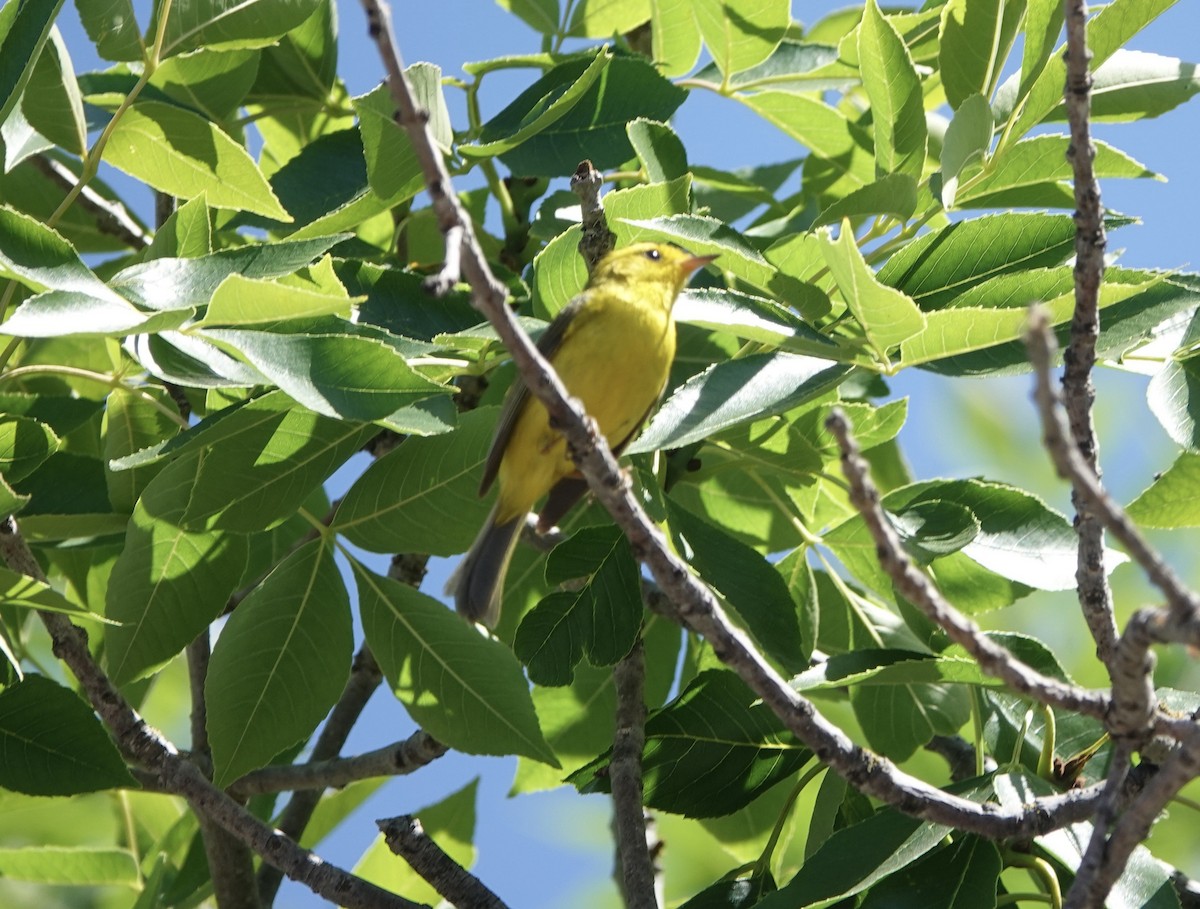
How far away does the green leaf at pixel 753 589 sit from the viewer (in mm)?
2859

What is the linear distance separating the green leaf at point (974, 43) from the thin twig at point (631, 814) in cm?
144

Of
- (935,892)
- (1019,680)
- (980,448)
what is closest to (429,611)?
(935,892)

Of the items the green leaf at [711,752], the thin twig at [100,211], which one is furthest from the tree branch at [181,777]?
the thin twig at [100,211]

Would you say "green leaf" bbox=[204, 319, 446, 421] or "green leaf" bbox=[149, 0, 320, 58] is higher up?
"green leaf" bbox=[149, 0, 320, 58]

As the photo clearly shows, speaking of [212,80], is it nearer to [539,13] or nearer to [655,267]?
[539,13]

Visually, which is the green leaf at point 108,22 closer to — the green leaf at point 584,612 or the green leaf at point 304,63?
the green leaf at point 304,63

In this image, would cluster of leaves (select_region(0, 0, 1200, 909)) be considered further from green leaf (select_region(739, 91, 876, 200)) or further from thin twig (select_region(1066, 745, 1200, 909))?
thin twig (select_region(1066, 745, 1200, 909))

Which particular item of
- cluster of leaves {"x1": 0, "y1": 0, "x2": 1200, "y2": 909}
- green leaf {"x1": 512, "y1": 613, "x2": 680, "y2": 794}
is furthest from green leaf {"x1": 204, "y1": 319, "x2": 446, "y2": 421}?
green leaf {"x1": 512, "y1": 613, "x2": 680, "y2": 794}

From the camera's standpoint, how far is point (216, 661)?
2859 mm

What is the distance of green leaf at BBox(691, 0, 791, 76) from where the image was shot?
3410 mm

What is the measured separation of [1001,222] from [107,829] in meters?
3.34

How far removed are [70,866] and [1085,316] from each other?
10.2 feet

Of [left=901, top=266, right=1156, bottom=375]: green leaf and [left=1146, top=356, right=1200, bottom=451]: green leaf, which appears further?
[left=1146, top=356, right=1200, bottom=451]: green leaf

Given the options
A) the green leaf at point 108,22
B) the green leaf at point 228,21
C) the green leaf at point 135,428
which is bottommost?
the green leaf at point 135,428
